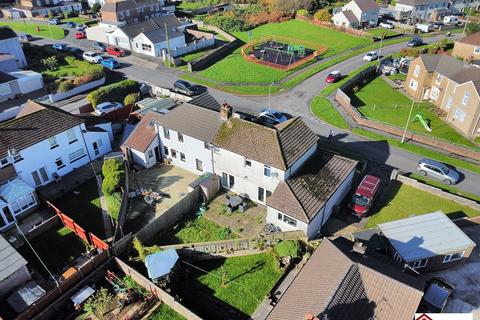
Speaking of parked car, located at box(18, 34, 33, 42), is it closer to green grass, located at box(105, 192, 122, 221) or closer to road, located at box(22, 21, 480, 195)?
road, located at box(22, 21, 480, 195)

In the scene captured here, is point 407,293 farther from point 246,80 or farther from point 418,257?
point 246,80

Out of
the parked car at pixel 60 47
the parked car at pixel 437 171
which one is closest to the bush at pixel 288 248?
the parked car at pixel 437 171

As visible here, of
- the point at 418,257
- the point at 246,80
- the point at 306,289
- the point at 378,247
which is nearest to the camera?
the point at 306,289

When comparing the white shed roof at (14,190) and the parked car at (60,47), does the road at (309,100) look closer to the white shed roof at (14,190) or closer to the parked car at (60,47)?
the parked car at (60,47)

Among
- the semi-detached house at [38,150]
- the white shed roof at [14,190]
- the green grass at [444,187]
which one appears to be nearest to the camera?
the white shed roof at [14,190]

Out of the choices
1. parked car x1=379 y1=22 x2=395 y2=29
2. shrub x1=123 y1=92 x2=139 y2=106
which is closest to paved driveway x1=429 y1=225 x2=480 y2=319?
shrub x1=123 y1=92 x2=139 y2=106

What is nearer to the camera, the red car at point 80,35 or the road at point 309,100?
the road at point 309,100

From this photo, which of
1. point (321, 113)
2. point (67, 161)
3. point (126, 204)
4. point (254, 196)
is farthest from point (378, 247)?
point (67, 161)
